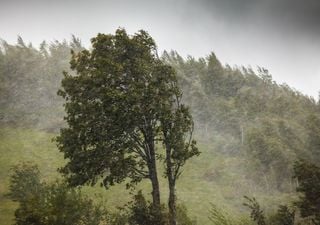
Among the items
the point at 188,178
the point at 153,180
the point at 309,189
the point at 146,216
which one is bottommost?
the point at 146,216

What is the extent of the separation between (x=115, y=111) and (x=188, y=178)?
5153cm

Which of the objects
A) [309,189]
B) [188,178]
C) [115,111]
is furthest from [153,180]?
[188,178]

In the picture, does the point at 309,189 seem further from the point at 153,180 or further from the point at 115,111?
the point at 115,111

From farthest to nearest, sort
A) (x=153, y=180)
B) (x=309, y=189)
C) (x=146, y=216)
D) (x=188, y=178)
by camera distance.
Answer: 1. (x=188, y=178)
2. (x=153, y=180)
3. (x=146, y=216)
4. (x=309, y=189)

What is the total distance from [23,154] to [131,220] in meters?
53.0

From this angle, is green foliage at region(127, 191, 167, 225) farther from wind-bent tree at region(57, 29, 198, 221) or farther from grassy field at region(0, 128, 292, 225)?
grassy field at region(0, 128, 292, 225)

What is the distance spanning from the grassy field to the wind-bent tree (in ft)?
97.8

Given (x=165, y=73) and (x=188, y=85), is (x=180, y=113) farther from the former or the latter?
(x=188, y=85)

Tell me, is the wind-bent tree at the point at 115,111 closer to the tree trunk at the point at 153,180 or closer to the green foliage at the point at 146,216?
the tree trunk at the point at 153,180

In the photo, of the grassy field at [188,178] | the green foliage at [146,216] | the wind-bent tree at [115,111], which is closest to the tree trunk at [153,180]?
the wind-bent tree at [115,111]

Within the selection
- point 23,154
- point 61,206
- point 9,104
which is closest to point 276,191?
point 23,154

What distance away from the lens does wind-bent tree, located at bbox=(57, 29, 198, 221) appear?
21328 millimetres

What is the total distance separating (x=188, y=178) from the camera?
70.2m

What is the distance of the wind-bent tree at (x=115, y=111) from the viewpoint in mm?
21328
